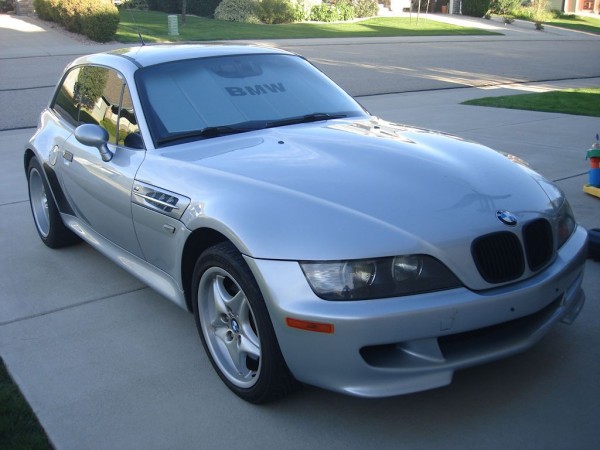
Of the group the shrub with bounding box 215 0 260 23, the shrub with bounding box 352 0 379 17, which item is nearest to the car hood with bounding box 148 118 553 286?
the shrub with bounding box 215 0 260 23

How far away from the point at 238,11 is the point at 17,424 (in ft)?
109

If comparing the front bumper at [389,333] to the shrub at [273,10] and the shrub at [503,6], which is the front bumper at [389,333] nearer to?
Answer: the shrub at [273,10]

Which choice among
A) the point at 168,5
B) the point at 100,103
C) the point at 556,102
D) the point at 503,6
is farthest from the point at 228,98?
the point at 503,6

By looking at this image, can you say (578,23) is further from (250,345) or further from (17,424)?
(17,424)

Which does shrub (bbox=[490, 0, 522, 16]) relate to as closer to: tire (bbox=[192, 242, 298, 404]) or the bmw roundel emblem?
the bmw roundel emblem

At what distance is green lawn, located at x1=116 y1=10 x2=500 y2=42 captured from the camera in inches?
1051

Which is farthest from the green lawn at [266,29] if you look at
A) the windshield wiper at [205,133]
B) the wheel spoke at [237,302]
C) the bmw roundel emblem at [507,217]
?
the bmw roundel emblem at [507,217]

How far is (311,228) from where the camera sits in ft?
10.0

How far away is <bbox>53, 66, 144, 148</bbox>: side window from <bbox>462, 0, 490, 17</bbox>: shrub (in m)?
40.3

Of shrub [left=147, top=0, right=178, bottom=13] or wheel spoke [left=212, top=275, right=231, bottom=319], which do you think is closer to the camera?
wheel spoke [left=212, top=275, right=231, bottom=319]

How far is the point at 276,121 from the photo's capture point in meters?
4.43

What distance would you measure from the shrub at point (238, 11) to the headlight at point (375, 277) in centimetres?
3283

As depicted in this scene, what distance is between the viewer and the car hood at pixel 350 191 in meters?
3.01

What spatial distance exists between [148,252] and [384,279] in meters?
1.68
